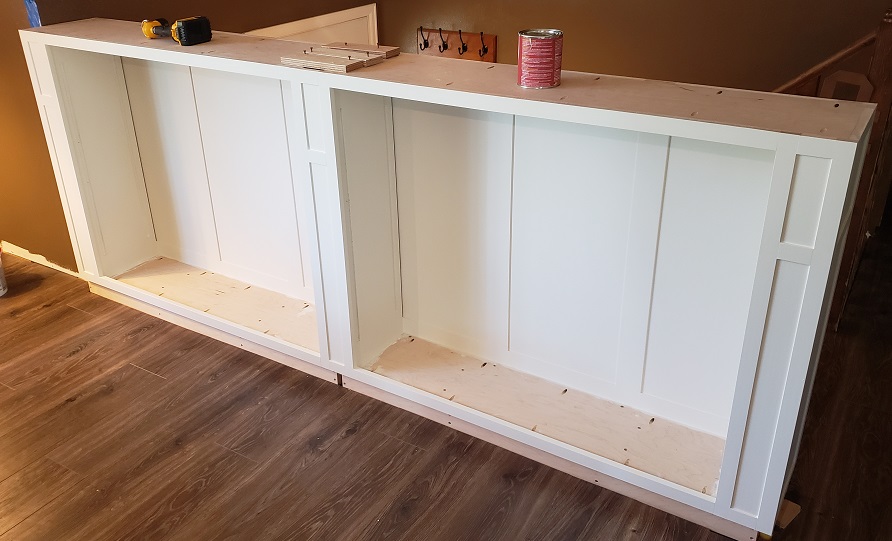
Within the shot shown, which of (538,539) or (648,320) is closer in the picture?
(538,539)

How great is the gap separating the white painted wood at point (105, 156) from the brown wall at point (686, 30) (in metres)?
2.18

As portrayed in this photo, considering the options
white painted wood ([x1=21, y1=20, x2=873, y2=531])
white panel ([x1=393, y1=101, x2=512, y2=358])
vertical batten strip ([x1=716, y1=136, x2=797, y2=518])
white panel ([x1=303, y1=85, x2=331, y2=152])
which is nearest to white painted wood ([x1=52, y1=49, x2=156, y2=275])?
white painted wood ([x1=21, y1=20, x2=873, y2=531])

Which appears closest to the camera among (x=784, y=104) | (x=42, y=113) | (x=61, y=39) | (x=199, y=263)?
(x=784, y=104)

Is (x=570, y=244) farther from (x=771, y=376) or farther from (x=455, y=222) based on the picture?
(x=771, y=376)

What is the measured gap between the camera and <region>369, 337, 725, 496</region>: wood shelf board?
196 centimetres

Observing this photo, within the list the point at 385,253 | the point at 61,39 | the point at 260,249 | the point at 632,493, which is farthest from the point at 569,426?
the point at 61,39

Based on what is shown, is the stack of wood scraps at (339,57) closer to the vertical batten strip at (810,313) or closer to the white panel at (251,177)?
the white panel at (251,177)

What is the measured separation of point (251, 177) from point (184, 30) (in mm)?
578

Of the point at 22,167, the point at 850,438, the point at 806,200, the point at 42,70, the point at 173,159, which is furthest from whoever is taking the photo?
the point at 22,167

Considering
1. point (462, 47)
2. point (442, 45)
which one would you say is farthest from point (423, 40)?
point (462, 47)

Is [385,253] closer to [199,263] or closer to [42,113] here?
[199,263]

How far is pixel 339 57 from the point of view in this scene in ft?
6.74

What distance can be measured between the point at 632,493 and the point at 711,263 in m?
0.65

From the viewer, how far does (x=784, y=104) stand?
1614mm
